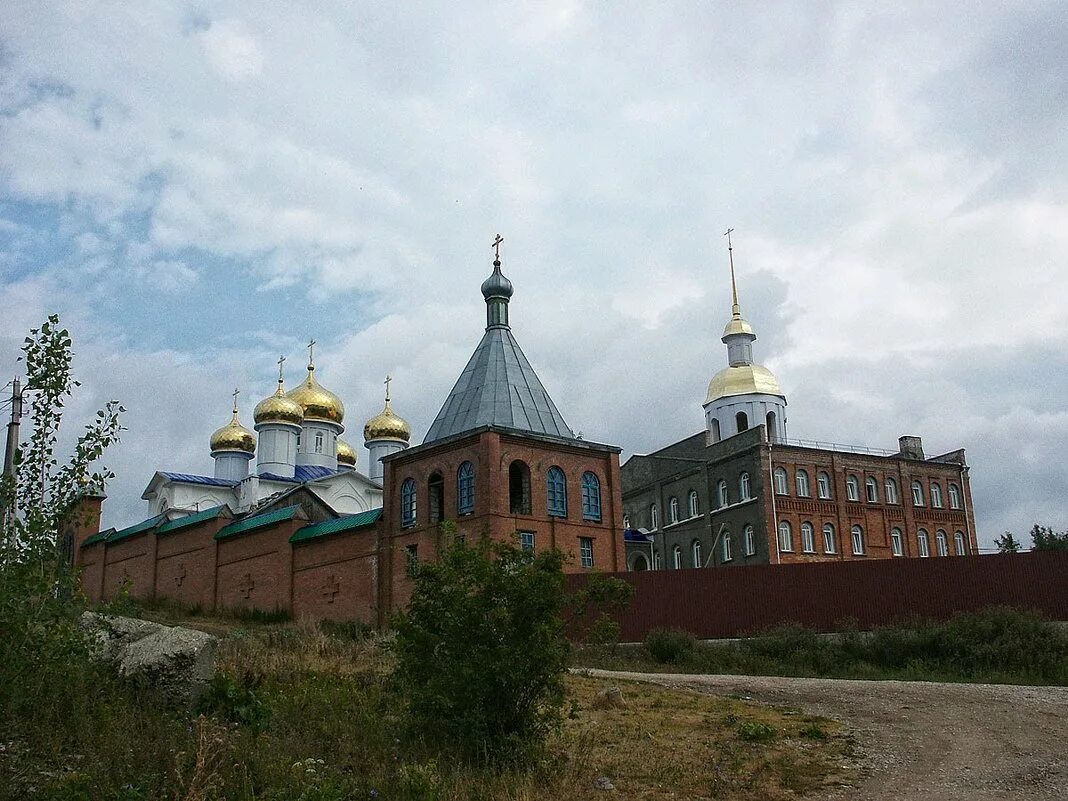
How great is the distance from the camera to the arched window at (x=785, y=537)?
133 feet

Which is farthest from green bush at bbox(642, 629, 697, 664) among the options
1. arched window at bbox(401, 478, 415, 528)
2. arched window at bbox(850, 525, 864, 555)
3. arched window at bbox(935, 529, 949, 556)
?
arched window at bbox(935, 529, 949, 556)

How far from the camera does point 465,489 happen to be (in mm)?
29453

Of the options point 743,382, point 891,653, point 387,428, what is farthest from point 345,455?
point 891,653

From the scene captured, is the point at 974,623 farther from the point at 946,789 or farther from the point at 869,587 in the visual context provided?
the point at 946,789

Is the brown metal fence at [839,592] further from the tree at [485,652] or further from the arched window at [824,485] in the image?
the arched window at [824,485]

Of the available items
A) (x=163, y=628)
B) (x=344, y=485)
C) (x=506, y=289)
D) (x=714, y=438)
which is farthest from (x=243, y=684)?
(x=714, y=438)

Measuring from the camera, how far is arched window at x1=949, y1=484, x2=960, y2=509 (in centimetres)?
4491

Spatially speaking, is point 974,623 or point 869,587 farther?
point 869,587

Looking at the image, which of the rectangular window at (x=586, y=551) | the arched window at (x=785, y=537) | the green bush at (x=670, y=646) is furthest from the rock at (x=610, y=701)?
the arched window at (x=785, y=537)

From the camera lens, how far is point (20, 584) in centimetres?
827

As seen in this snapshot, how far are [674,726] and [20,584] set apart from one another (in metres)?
6.95

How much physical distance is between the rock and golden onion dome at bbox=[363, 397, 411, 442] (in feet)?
120

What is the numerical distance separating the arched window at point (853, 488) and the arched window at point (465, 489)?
19.0 m

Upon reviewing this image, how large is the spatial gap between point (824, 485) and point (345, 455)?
21.4 metres
